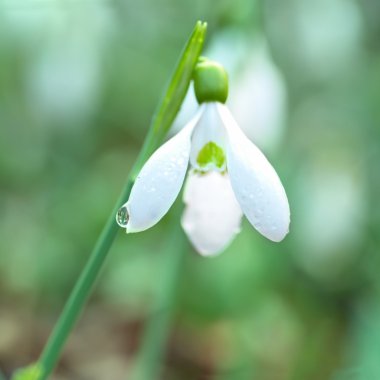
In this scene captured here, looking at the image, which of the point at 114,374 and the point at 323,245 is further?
the point at 323,245

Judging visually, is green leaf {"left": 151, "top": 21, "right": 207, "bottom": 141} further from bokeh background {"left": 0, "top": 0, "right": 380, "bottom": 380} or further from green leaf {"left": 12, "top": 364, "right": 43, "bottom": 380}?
bokeh background {"left": 0, "top": 0, "right": 380, "bottom": 380}

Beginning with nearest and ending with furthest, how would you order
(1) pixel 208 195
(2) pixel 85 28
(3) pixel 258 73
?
(1) pixel 208 195, (3) pixel 258 73, (2) pixel 85 28

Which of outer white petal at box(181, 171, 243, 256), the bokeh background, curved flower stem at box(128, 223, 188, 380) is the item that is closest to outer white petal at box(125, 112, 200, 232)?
outer white petal at box(181, 171, 243, 256)

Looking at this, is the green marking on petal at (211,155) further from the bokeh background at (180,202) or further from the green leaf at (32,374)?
the bokeh background at (180,202)

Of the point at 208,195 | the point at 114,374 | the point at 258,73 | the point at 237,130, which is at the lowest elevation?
the point at 114,374

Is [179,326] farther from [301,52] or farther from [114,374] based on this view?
[301,52]

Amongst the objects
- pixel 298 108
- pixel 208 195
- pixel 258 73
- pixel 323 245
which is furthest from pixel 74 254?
pixel 208 195

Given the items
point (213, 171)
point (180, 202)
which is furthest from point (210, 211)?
point (180, 202)
